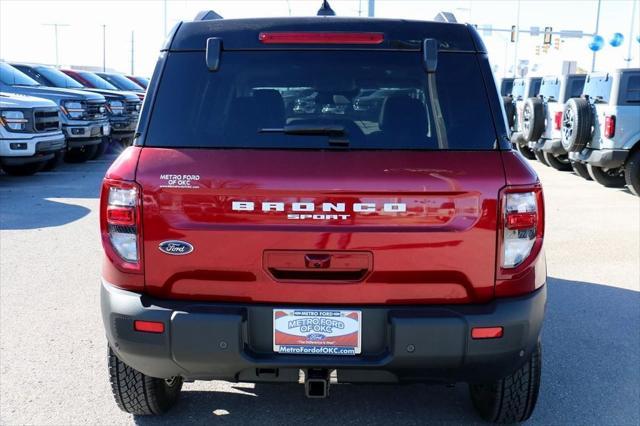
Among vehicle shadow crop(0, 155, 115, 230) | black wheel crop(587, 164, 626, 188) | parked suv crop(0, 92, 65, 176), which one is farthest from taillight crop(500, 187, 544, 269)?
black wheel crop(587, 164, 626, 188)

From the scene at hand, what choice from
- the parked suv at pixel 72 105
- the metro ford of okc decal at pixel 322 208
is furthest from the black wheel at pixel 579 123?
the metro ford of okc decal at pixel 322 208

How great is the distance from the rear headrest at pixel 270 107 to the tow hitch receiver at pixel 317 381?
1027 mm

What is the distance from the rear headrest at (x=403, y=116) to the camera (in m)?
2.99

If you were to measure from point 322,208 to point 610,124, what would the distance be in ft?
31.1

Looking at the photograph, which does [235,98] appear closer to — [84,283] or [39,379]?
[39,379]

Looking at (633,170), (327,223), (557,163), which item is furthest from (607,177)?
(327,223)

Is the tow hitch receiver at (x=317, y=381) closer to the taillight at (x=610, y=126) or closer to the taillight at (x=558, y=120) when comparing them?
the taillight at (x=610, y=126)

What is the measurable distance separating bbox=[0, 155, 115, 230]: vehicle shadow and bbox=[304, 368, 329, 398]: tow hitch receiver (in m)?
6.34

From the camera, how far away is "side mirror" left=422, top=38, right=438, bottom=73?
3.01 meters

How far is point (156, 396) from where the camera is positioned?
3.44m

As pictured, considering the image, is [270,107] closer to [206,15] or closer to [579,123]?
[206,15]

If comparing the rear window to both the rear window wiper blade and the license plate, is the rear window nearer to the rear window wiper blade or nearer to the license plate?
the rear window wiper blade

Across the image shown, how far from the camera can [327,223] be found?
2.80m

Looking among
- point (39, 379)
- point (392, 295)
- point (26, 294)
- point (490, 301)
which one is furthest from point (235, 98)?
point (26, 294)
